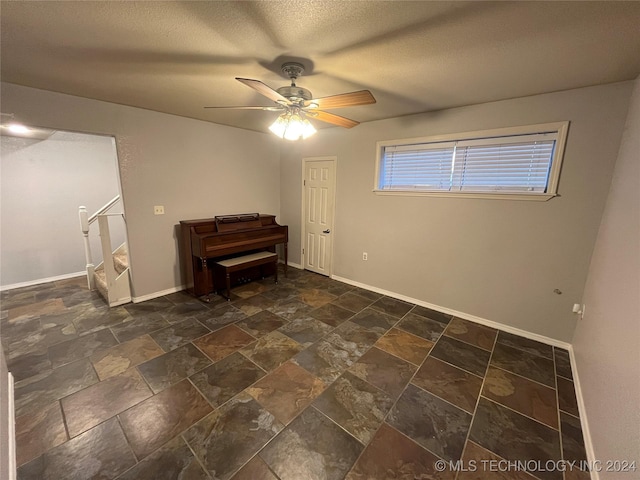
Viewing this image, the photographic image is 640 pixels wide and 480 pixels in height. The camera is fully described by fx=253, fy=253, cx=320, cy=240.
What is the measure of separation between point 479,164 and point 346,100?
1.86 metres

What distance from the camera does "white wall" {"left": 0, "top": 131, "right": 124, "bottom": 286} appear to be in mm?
3557

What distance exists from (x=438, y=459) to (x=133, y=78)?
11.6 ft

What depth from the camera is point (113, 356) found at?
7.36 feet

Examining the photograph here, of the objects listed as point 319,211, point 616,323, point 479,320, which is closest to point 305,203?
point 319,211

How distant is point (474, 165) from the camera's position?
110 inches

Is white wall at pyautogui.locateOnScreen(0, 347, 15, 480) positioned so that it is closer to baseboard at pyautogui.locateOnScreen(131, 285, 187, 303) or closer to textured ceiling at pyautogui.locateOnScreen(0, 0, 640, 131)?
baseboard at pyautogui.locateOnScreen(131, 285, 187, 303)

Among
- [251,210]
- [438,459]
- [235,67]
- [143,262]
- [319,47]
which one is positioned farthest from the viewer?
[251,210]

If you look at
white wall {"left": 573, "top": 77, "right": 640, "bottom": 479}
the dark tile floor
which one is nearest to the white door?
the dark tile floor

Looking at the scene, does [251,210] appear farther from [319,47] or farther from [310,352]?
[319,47]

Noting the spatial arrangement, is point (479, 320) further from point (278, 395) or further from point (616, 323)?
point (278, 395)

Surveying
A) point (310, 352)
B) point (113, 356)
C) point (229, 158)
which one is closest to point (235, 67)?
point (229, 158)

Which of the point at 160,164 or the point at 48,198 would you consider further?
the point at 48,198

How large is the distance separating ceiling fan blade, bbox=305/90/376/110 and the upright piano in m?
2.24

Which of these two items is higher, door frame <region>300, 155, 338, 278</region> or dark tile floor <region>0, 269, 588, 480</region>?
door frame <region>300, 155, 338, 278</region>
